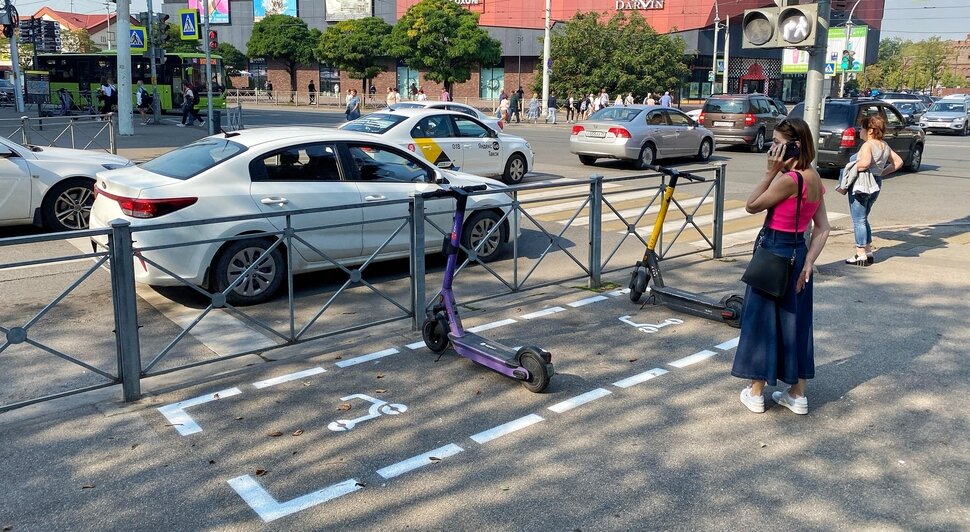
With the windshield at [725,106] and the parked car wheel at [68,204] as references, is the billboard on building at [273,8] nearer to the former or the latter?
the windshield at [725,106]

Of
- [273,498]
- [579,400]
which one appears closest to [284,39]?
[579,400]

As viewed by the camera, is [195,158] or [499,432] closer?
[499,432]

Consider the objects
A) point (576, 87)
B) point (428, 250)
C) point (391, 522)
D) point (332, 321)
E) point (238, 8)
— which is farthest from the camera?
point (238, 8)

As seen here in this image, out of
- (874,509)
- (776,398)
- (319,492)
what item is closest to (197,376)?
(319,492)

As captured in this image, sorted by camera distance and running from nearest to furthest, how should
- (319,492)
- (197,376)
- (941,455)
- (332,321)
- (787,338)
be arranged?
(319,492) → (941,455) → (787,338) → (197,376) → (332,321)

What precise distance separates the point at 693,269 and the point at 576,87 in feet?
125

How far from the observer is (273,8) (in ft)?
254

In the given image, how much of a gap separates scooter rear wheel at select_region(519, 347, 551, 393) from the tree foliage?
4140cm

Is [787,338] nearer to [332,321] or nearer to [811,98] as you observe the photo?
[332,321]

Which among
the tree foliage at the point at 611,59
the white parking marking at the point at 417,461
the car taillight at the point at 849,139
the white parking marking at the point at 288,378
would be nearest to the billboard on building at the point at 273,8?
the tree foliage at the point at 611,59

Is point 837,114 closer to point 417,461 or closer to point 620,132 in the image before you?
point 620,132

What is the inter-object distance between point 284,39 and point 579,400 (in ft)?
221

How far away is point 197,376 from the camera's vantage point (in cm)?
610

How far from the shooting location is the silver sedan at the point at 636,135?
19.7m
